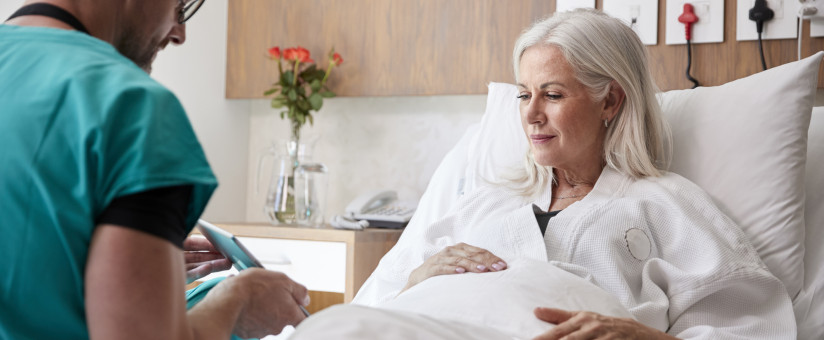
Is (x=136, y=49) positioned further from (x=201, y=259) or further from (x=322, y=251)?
(x=322, y=251)

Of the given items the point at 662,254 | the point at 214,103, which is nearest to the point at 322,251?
the point at 214,103

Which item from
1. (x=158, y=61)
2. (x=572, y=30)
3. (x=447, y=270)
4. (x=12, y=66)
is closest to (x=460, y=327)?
(x=447, y=270)

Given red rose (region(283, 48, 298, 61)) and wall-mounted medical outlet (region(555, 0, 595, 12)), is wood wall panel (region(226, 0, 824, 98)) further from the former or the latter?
red rose (region(283, 48, 298, 61))

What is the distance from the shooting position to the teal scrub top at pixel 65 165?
71 centimetres

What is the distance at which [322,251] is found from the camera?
239 cm

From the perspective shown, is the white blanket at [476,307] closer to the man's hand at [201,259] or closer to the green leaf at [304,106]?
the man's hand at [201,259]

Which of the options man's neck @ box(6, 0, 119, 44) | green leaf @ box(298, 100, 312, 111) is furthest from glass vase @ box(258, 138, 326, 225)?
man's neck @ box(6, 0, 119, 44)

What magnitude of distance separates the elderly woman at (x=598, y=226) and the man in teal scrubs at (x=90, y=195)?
60cm

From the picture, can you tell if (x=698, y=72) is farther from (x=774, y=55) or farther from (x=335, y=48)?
(x=335, y=48)

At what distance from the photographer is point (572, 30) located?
1750mm

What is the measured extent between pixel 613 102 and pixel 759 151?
0.34m

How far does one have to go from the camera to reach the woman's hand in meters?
1.20

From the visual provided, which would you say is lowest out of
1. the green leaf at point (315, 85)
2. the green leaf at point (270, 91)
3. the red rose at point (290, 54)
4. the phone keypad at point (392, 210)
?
the phone keypad at point (392, 210)

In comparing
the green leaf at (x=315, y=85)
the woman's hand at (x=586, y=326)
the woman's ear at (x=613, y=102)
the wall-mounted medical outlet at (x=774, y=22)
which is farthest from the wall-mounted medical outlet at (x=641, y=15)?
the woman's hand at (x=586, y=326)
